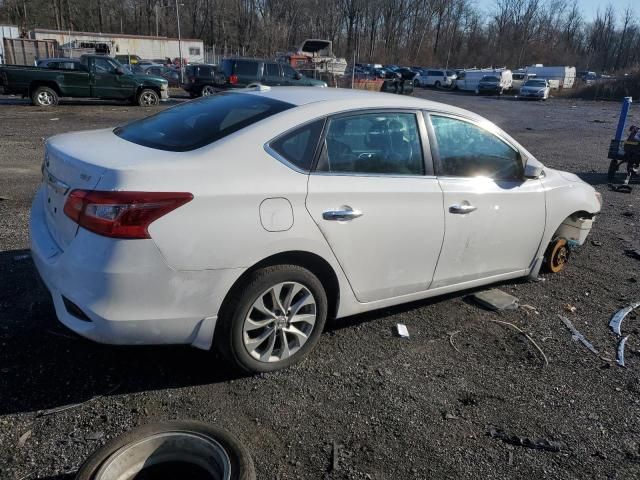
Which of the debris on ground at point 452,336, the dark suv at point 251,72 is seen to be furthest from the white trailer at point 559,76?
the debris on ground at point 452,336

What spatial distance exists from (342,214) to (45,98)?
1890 cm

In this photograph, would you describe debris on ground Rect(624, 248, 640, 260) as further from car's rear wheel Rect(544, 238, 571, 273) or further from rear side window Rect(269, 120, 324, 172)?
rear side window Rect(269, 120, 324, 172)

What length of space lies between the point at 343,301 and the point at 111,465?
5.45 feet

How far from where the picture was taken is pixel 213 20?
79062mm

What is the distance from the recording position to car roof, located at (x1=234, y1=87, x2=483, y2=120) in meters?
3.39

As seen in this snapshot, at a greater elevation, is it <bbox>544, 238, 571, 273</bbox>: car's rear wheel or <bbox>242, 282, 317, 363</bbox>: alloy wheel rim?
<bbox>242, 282, 317, 363</bbox>: alloy wheel rim

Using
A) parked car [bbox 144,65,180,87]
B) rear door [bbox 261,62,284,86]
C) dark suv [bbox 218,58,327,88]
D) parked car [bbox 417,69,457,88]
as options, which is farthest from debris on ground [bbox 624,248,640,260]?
parked car [bbox 417,69,457,88]

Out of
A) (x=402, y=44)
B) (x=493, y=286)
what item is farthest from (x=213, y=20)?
(x=493, y=286)

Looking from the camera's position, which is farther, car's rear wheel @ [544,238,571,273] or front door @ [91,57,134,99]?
front door @ [91,57,134,99]

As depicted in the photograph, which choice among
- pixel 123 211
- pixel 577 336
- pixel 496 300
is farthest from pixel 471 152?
pixel 123 211

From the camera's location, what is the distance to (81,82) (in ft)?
61.2

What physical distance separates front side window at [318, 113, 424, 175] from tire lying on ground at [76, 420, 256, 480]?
161cm

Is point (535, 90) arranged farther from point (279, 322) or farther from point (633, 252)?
point (279, 322)

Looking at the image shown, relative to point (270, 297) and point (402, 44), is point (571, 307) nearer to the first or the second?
point (270, 297)
